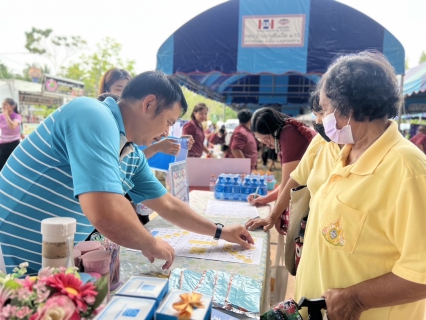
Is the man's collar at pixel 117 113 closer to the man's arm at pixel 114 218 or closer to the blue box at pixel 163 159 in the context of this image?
the man's arm at pixel 114 218

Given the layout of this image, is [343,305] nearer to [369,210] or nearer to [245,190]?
[369,210]

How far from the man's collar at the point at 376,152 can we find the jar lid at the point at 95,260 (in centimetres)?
78

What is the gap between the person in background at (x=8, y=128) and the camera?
18.5 ft

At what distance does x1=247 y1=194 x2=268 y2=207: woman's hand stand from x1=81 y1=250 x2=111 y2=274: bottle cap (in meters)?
1.67

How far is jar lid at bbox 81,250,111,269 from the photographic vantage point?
775mm

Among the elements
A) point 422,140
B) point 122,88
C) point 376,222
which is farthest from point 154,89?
point 422,140

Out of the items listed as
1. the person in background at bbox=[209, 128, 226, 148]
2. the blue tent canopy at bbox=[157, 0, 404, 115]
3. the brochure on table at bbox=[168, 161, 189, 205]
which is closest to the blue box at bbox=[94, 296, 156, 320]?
the brochure on table at bbox=[168, 161, 189, 205]

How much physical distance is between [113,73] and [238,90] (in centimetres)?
694

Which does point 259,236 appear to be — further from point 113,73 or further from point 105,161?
point 113,73

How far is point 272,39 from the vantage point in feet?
12.9

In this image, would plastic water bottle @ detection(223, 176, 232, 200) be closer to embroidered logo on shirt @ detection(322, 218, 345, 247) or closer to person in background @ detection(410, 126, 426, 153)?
embroidered logo on shirt @ detection(322, 218, 345, 247)

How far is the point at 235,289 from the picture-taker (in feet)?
3.36

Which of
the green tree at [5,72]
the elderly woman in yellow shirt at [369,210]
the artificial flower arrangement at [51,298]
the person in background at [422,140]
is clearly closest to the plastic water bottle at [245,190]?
the elderly woman in yellow shirt at [369,210]

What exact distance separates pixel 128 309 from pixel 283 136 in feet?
6.35
